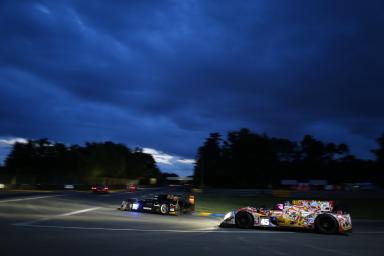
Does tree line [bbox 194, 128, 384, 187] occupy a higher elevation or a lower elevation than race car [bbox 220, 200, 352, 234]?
higher

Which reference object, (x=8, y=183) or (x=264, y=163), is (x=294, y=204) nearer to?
(x=8, y=183)

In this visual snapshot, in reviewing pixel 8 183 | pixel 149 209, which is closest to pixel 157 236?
pixel 149 209

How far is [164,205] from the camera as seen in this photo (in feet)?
78.3

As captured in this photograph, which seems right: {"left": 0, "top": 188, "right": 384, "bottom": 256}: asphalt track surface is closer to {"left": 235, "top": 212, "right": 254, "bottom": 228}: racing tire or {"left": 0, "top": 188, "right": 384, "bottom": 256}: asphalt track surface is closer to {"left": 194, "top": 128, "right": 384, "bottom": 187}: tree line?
{"left": 235, "top": 212, "right": 254, "bottom": 228}: racing tire

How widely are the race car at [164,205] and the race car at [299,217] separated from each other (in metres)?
6.24

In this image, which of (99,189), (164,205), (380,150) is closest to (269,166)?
(380,150)

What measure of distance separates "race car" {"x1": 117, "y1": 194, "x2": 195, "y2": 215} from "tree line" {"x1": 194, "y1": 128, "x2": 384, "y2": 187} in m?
76.6

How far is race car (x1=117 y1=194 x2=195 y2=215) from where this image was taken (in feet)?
77.7

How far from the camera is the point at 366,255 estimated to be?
1136 cm

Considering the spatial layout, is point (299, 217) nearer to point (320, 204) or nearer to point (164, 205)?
point (320, 204)

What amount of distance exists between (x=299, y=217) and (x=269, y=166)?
98.6 metres

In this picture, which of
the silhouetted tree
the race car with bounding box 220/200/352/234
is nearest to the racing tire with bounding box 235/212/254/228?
the race car with bounding box 220/200/352/234

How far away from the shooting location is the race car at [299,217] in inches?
648

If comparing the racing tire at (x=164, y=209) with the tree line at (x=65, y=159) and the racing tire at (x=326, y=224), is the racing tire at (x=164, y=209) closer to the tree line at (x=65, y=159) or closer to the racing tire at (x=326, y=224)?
the racing tire at (x=326, y=224)
